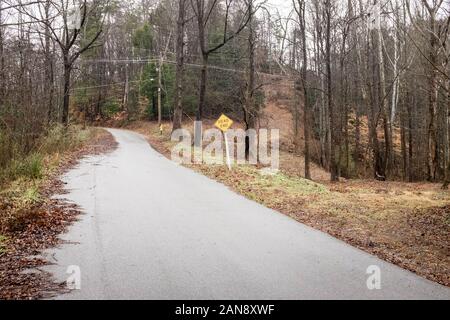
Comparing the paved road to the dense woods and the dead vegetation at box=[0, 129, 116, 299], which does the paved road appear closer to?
the dead vegetation at box=[0, 129, 116, 299]

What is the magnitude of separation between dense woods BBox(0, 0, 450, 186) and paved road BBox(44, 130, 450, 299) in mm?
3835

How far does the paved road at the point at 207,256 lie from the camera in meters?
5.45

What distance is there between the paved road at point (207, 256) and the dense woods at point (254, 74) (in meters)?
3.83

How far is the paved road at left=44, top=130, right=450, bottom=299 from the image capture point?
5.45m

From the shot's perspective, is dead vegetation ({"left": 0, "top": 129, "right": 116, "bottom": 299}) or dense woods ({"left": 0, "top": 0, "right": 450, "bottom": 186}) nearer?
dead vegetation ({"left": 0, "top": 129, "right": 116, "bottom": 299})

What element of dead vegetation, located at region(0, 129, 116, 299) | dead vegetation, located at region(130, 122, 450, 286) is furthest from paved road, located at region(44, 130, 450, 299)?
dead vegetation, located at region(130, 122, 450, 286)

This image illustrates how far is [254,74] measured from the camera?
31.0 m

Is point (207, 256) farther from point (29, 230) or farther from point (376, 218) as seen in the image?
point (376, 218)

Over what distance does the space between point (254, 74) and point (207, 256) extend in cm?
2548

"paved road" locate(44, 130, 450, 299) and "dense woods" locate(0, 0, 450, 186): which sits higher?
"dense woods" locate(0, 0, 450, 186)

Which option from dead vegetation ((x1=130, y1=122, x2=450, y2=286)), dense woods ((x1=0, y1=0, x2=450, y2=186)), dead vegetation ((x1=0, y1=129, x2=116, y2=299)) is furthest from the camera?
dense woods ((x1=0, y1=0, x2=450, y2=186))

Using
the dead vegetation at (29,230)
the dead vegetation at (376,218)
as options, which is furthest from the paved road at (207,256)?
the dead vegetation at (376,218)

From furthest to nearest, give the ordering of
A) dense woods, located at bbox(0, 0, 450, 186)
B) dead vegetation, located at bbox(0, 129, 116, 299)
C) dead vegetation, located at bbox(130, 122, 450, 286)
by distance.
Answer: dense woods, located at bbox(0, 0, 450, 186) → dead vegetation, located at bbox(130, 122, 450, 286) → dead vegetation, located at bbox(0, 129, 116, 299)

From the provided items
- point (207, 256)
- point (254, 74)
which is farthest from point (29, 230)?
point (254, 74)
